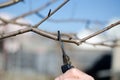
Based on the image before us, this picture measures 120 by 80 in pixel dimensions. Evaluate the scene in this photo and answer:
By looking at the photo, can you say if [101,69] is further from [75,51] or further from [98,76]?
[75,51]

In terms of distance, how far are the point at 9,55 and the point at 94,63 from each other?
12.9 ft

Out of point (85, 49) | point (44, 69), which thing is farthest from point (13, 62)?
point (85, 49)

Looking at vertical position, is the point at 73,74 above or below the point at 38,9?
below

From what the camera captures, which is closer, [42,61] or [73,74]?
[73,74]

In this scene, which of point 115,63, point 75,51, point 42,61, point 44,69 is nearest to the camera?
point 115,63

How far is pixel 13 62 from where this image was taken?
11711mm

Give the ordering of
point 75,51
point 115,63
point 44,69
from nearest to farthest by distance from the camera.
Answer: point 115,63 < point 44,69 < point 75,51

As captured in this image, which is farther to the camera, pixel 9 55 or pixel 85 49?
pixel 85 49

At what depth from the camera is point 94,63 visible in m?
14.5

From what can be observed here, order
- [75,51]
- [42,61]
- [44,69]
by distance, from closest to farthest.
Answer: [44,69]
[42,61]
[75,51]

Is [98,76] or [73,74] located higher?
[73,74]

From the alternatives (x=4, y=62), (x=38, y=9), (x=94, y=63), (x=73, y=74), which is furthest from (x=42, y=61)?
(x=73, y=74)

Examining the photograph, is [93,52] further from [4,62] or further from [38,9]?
[38,9]

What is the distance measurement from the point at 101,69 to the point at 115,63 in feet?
6.99
